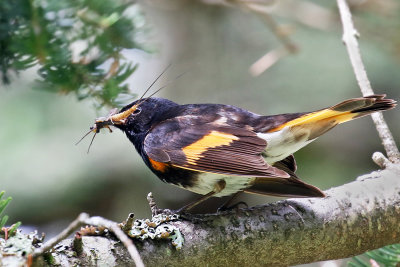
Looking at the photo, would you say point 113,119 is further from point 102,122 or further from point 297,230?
point 297,230

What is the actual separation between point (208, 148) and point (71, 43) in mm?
721

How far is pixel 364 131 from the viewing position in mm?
4824

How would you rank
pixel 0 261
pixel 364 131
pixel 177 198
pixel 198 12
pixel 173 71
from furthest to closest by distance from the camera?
pixel 198 12, pixel 173 71, pixel 364 131, pixel 177 198, pixel 0 261

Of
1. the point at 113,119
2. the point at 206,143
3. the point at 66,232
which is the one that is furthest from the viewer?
the point at 113,119

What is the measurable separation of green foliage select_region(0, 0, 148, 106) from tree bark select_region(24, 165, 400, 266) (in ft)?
2.39

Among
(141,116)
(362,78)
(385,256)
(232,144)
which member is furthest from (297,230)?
(141,116)

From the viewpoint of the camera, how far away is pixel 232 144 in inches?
93.7

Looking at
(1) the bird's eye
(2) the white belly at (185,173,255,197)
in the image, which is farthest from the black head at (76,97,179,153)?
(2) the white belly at (185,173,255,197)

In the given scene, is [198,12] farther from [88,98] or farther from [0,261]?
[0,261]

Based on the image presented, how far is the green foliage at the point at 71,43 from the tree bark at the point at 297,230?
73 centimetres

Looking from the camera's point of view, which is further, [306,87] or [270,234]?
[306,87]

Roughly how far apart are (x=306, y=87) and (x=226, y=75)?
86 cm

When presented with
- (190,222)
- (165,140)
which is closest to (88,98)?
(165,140)

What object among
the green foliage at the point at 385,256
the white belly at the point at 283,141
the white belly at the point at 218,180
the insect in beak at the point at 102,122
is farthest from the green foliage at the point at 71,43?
the green foliage at the point at 385,256
